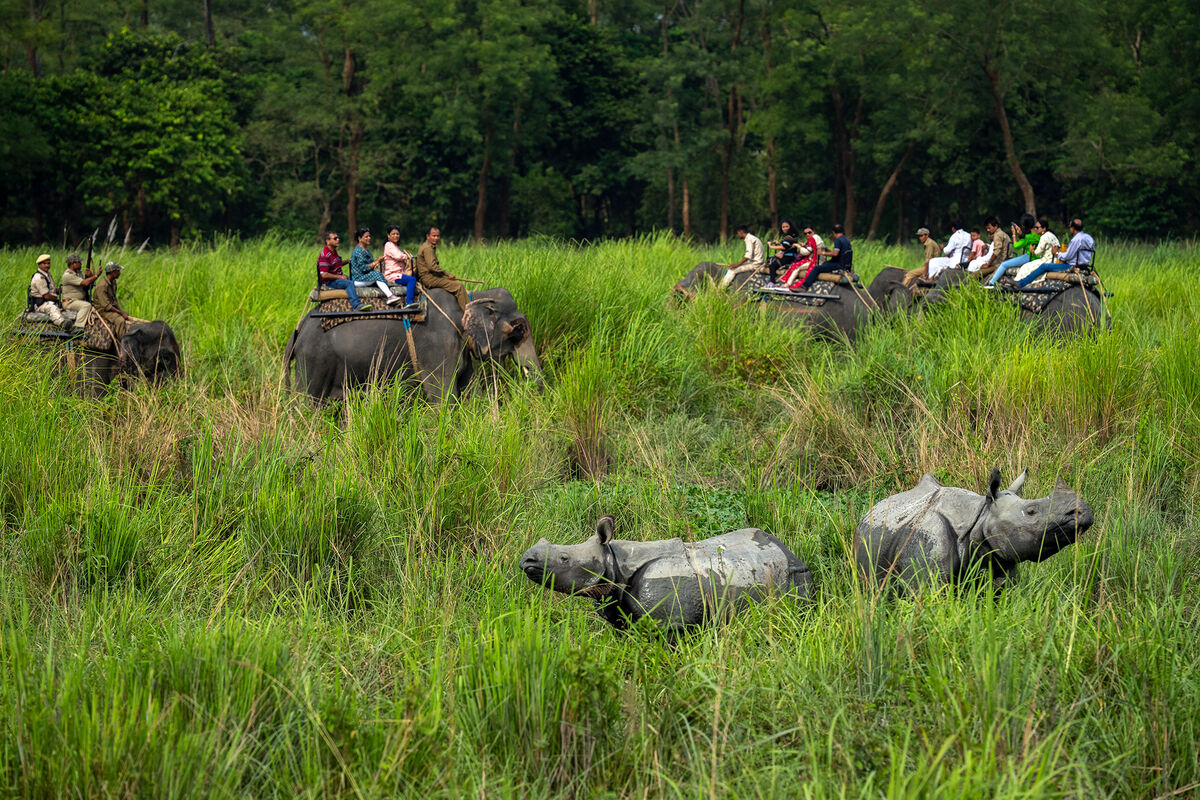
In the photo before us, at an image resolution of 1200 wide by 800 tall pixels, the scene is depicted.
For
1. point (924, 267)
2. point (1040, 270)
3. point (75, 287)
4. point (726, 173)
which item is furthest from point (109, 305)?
point (726, 173)

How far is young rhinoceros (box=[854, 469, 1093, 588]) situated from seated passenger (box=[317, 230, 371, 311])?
5.19 m

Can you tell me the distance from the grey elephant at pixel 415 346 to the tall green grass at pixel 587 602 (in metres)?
0.41

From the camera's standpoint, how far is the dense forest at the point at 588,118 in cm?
2673

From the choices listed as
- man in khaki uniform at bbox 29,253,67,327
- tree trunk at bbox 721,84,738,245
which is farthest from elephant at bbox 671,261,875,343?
tree trunk at bbox 721,84,738,245

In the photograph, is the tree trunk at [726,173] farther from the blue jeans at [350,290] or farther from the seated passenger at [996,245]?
the blue jeans at [350,290]

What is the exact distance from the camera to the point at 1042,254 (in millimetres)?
Answer: 12133

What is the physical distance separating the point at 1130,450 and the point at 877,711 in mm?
3511

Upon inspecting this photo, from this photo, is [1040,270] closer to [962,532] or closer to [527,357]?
[527,357]

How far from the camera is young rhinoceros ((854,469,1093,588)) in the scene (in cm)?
419

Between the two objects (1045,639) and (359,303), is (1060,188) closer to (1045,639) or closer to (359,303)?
(359,303)

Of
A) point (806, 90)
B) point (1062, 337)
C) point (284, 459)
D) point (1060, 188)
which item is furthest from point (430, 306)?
point (1060, 188)

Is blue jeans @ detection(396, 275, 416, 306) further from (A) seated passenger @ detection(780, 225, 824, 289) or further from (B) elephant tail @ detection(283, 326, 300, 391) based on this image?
(A) seated passenger @ detection(780, 225, 824, 289)

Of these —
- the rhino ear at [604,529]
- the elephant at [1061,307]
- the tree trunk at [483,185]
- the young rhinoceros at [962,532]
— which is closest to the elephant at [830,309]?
the elephant at [1061,307]

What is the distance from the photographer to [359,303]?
8.87 metres
